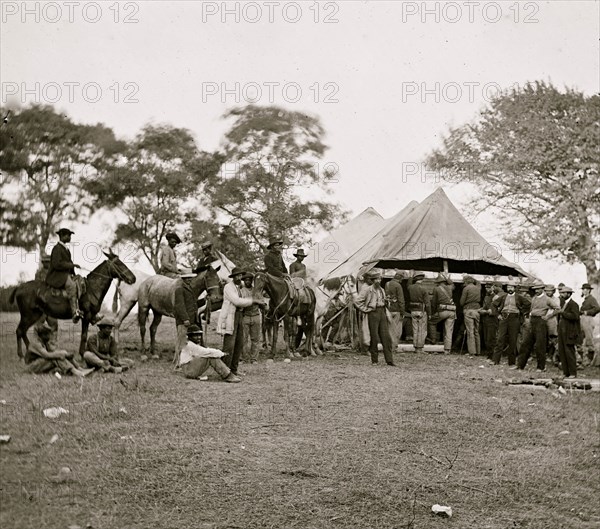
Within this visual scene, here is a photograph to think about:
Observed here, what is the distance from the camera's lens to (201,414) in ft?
28.9

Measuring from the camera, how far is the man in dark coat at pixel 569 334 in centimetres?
1389

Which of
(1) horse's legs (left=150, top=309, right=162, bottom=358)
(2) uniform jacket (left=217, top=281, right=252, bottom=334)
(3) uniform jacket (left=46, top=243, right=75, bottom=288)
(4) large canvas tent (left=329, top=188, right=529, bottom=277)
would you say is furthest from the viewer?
(4) large canvas tent (left=329, top=188, right=529, bottom=277)

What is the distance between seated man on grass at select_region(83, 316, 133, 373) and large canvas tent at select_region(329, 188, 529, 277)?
9513 mm

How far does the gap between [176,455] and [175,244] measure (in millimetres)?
6037

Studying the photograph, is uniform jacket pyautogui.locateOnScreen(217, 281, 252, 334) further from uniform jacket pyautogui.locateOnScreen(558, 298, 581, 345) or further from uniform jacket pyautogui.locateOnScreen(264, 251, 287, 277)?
uniform jacket pyautogui.locateOnScreen(558, 298, 581, 345)

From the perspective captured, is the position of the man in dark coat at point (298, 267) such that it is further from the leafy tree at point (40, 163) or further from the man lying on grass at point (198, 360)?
the leafy tree at point (40, 163)

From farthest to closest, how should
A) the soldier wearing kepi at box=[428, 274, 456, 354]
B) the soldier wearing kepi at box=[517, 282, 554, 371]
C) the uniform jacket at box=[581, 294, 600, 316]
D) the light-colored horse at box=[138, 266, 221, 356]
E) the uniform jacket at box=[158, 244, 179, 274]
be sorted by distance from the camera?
the soldier wearing kepi at box=[428, 274, 456, 354] < the uniform jacket at box=[581, 294, 600, 316] < the soldier wearing kepi at box=[517, 282, 554, 371] < the uniform jacket at box=[158, 244, 179, 274] < the light-colored horse at box=[138, 266, 221, 356]

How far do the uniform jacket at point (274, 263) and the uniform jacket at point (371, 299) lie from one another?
1926 millimetres

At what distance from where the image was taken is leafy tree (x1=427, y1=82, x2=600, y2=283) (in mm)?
21312

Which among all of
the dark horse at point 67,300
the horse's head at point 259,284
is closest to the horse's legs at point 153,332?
the dark horse at point 67,300

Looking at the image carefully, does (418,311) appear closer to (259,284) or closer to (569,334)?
(569,334)

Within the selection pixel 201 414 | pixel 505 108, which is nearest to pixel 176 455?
pixel 201 414

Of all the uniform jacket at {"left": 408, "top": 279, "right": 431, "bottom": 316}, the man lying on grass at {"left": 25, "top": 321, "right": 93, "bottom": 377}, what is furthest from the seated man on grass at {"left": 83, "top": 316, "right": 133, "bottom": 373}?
the uniform jacket at {"left": 408, "top": 279, "right": 431, "bottom": 316}

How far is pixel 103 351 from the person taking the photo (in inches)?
455
